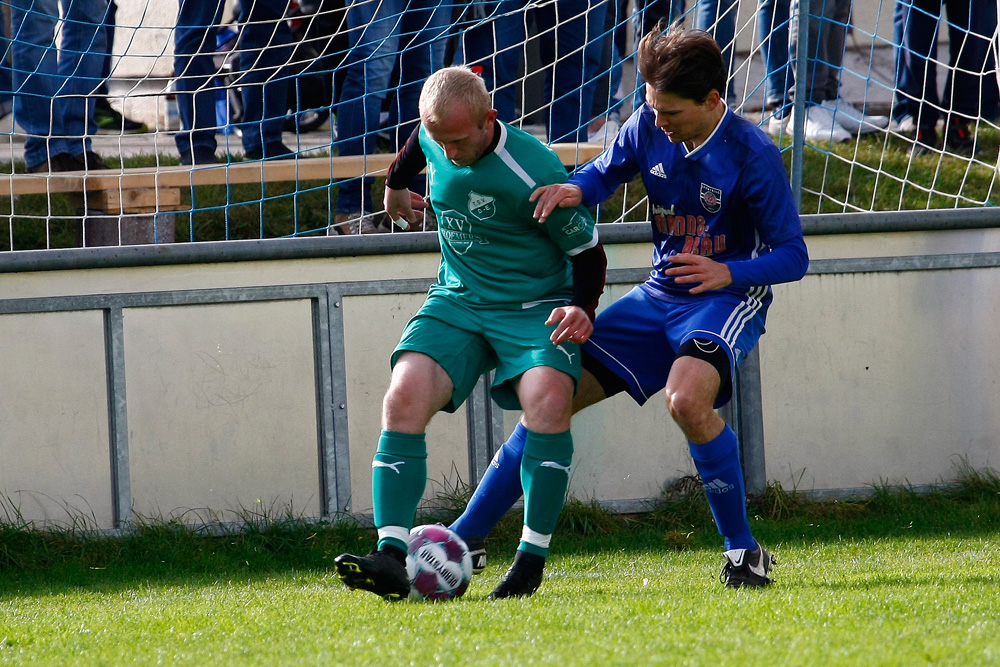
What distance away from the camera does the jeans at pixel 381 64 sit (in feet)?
20.9

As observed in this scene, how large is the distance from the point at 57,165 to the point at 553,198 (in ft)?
12.2

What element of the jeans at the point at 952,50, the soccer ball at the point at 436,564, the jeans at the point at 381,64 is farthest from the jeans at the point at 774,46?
the soccer ball at the point at 436,564

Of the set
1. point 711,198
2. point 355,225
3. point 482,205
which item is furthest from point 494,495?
point 355,225

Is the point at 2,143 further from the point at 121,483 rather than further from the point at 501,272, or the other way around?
the point at 501,272

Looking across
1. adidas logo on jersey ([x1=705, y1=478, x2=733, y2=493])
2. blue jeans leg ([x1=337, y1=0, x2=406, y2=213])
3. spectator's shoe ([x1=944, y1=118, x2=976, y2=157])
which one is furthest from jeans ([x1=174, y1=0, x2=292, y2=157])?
spectator's shoe ([x1=944, y1=118, x2=976, y2=157])

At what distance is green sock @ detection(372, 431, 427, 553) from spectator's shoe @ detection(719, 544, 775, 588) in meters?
1.05

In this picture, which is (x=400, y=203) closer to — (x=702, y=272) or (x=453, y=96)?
(x=453, y=96)

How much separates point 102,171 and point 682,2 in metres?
3.52

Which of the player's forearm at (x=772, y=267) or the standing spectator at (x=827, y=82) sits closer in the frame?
the player's forearm at (x=772, y=267)

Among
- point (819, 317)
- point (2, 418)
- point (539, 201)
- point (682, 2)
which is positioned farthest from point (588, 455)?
point (682, 2)

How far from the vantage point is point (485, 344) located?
4012mm

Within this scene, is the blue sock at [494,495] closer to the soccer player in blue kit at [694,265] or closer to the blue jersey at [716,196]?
the soccer player in blue kit at [694,265]

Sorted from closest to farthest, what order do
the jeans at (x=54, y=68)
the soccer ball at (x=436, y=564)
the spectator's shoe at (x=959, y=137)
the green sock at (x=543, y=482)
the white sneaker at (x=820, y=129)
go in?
the soccer ball at (x=436, y=564), the green sock at (x=543, y=482), the jeans at (x=54, y=68), the spectator's shoe at (x=959, y=137), the white sneaker at (x=820, y=129)

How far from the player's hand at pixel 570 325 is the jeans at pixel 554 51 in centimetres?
294
